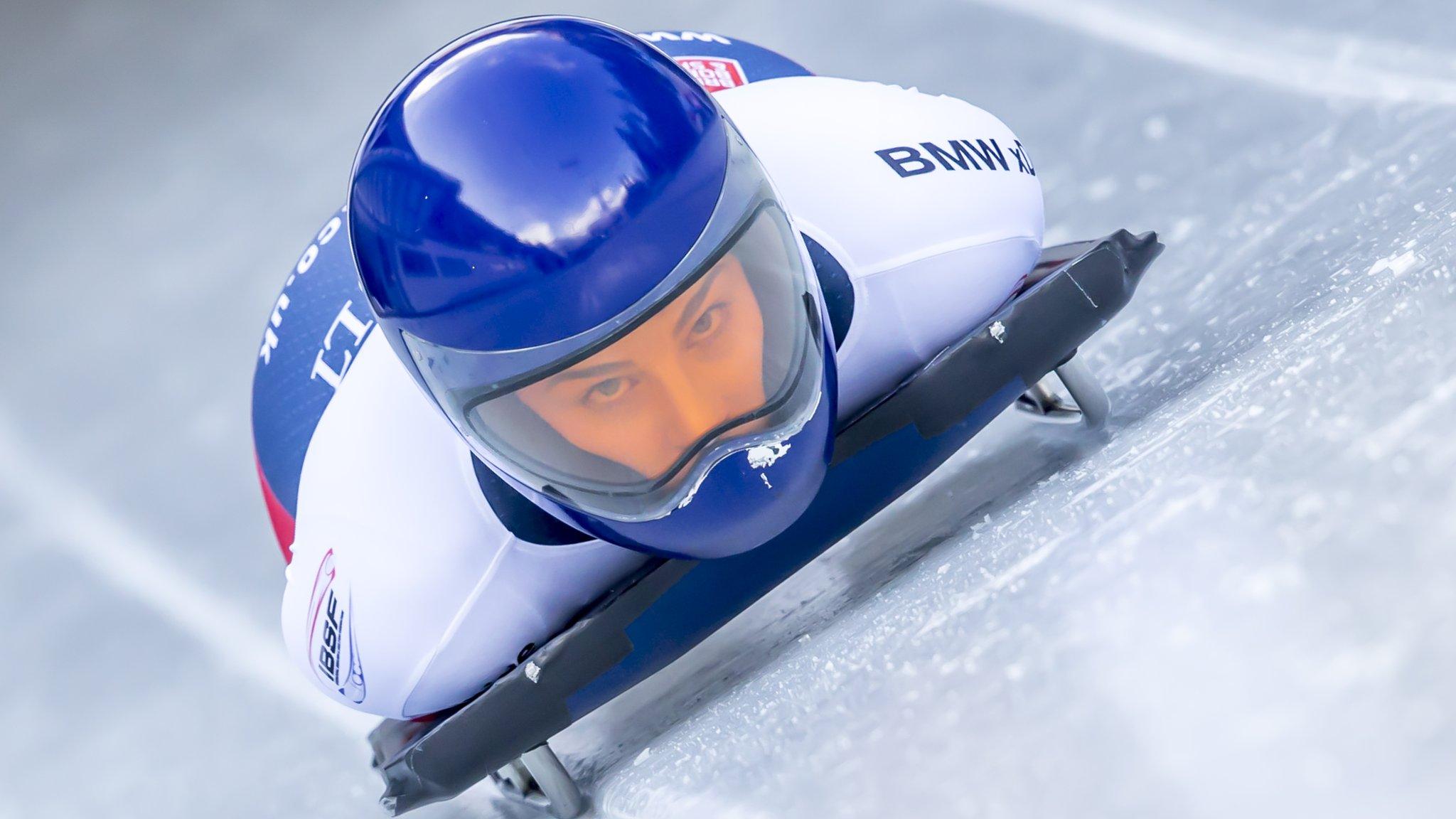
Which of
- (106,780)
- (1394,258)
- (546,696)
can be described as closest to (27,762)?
(106,780)

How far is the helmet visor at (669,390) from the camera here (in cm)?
151

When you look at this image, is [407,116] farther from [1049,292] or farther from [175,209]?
[175,209]

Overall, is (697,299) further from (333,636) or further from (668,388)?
(333,636)

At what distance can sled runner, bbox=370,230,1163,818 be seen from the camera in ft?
5.85

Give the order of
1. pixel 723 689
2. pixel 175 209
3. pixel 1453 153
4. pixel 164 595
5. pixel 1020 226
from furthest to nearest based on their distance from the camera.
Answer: pixel 175 209, pixel 164 595, pixel 1453 153, pixel 1020 226, pixel 723 689

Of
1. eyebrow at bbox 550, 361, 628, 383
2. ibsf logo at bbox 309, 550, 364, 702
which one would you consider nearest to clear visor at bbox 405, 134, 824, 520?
eyebrow at bbox 550, 361, 628, 383

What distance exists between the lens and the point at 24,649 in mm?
3254

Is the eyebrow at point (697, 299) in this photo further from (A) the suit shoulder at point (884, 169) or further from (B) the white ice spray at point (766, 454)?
(A) the suit shoulder at point (884, 169)

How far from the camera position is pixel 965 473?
7.31 feet

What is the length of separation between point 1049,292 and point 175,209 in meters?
3.09

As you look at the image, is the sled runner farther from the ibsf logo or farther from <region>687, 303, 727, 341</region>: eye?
<region>687, 303, 727, 341</region>: eye

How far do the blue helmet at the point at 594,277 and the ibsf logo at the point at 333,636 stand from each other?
1.29 feet

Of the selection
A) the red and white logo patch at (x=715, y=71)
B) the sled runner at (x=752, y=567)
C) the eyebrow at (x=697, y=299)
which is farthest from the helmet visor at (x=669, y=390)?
the red and white logo patch at (x=715, y=71)

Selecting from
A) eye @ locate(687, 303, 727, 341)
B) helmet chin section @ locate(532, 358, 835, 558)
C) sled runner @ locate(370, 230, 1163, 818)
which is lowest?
sled runner @ locate(370, 230, 1163, 818)
